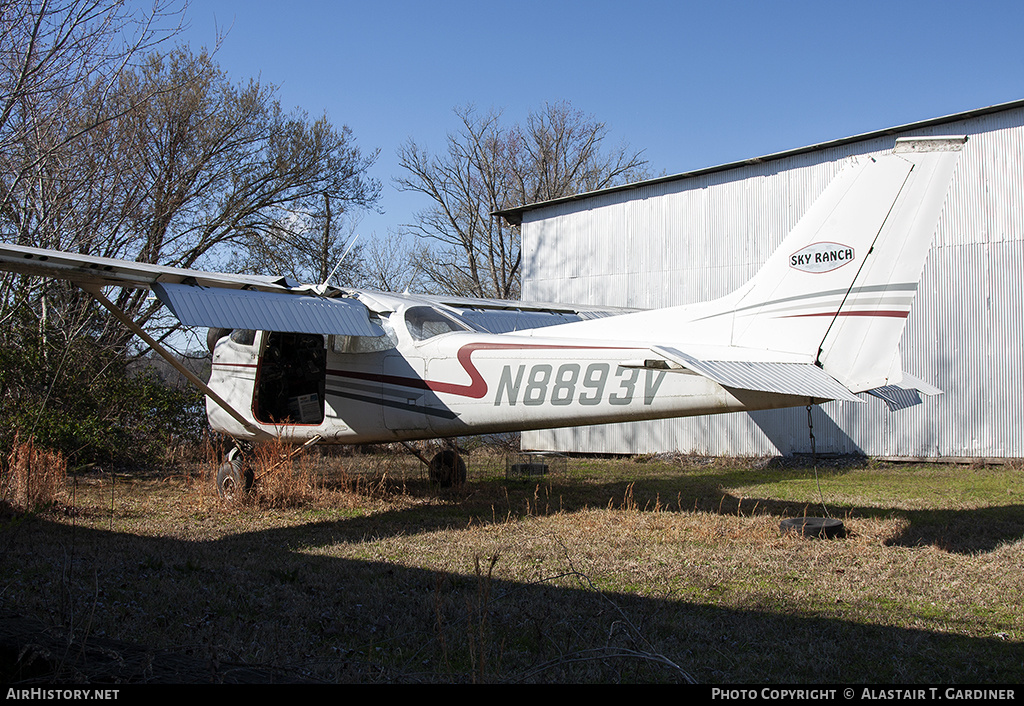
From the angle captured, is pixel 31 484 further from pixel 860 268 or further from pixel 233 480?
pixel 860 268

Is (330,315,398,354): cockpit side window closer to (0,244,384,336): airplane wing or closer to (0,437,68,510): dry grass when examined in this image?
(0,244,384,336): airplane wing

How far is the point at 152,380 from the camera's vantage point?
44.1ft

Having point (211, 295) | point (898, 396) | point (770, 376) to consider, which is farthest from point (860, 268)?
point (211, 295)

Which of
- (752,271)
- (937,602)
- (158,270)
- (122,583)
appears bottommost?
(122,583)

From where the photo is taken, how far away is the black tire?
28.5 feet

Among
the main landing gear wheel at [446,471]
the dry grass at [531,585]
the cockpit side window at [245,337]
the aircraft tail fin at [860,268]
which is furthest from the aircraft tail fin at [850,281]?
the cockpit side window at [245,337]

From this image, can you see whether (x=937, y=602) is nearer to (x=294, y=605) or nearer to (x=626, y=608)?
(x=626, y=608)

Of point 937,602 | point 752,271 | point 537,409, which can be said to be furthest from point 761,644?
point 752,271

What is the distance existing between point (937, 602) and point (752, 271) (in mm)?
10328

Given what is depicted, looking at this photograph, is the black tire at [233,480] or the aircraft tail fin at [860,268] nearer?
the aircraft tail fin at [860,268]

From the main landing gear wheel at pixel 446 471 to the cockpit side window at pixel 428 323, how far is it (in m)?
2.23

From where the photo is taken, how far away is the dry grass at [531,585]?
11.3 ft

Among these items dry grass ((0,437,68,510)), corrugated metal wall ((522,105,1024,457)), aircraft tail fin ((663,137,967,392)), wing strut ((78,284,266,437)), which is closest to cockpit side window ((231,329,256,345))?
wing strut ((78,284,266,437))

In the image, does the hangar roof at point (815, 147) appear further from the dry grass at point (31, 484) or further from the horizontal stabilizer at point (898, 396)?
the dry grass at point (31, 484)
